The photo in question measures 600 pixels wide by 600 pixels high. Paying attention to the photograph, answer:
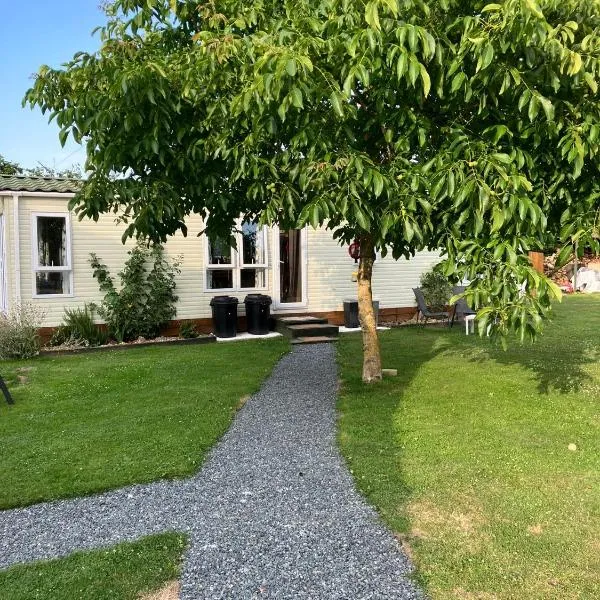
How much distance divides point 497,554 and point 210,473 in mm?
2129

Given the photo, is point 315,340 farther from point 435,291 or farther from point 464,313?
point 435,291

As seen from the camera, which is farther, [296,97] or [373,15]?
[296,97]

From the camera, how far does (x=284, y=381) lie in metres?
7.39

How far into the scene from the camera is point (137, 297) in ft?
35.5

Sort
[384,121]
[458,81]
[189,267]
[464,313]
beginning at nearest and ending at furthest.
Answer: [458,81]
[384,121]
[189,267]
[464,313]

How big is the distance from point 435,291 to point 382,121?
10.4m

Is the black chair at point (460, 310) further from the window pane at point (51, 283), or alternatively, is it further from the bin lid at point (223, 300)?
the window pane at point (51, 283)

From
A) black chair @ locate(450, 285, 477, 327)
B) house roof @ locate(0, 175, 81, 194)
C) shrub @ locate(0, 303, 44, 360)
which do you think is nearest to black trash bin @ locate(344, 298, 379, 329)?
Answer: black chair @ locate(450, 285, 477, 327)

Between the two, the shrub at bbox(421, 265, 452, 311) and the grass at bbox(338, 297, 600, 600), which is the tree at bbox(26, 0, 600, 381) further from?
the shrub at bbox(421, 265, 452, 311)

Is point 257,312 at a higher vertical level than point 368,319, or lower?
lower

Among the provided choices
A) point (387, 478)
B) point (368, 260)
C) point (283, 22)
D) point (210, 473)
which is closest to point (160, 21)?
point (283, 22)

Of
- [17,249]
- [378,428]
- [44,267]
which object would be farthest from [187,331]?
[378,428]

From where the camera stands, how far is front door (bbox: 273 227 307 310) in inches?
497

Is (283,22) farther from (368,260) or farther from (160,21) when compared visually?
(368,260)
